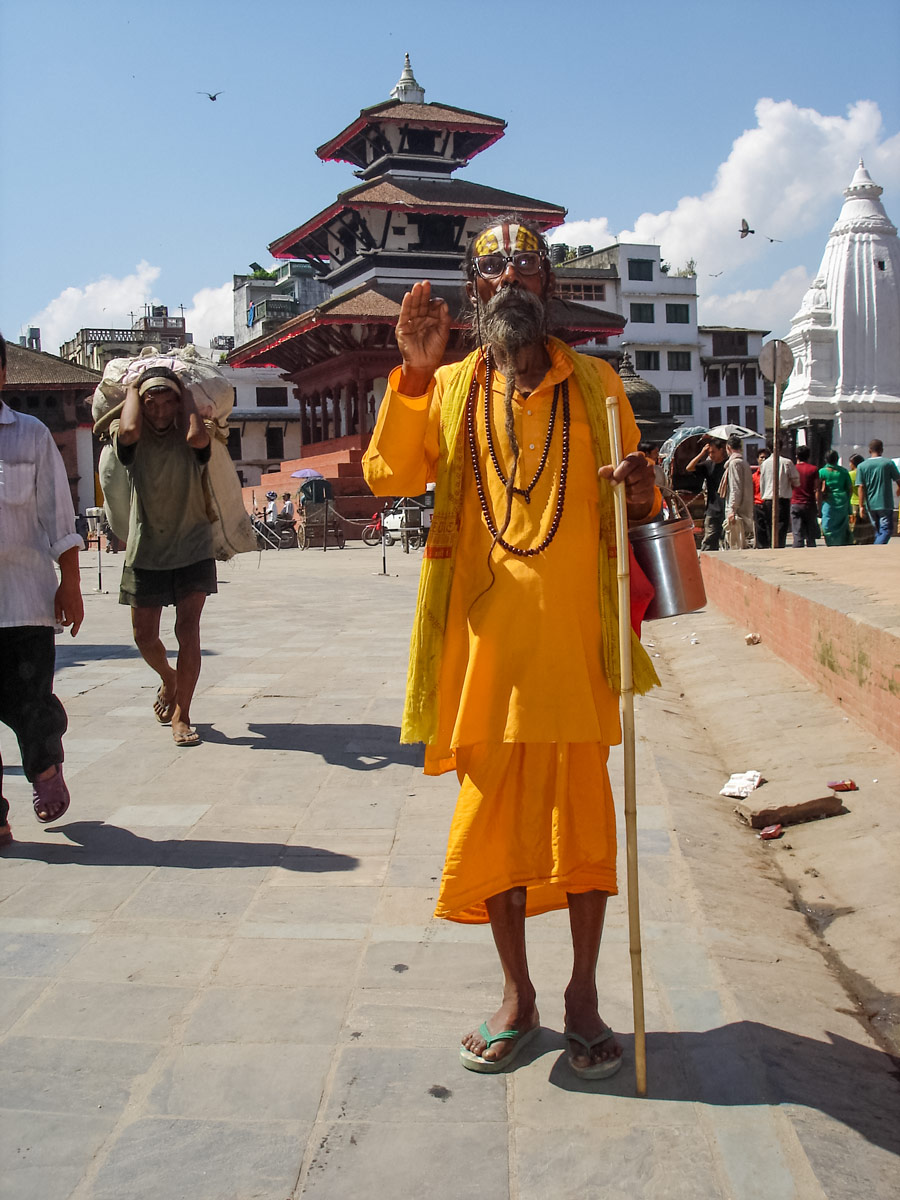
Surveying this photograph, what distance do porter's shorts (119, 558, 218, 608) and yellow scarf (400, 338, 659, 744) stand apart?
3.11 metres

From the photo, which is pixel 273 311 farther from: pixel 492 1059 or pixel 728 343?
pixel 492 1059

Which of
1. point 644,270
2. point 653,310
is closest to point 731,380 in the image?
point 653,310

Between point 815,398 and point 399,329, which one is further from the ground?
point 815,398

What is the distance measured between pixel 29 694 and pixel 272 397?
52.4 meters

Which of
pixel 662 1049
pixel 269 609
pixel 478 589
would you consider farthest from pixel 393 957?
pixel 269 609

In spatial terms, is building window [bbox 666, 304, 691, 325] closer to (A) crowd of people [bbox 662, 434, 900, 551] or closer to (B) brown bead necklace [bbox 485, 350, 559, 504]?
(A) crowd of people [bbox 662, 434, 900, 551]

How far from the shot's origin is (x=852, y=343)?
1185 inches

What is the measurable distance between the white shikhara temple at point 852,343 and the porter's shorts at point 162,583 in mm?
A: 26228

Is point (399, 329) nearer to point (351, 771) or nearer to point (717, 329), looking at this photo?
point (351, 771)

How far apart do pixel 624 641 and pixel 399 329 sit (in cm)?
95

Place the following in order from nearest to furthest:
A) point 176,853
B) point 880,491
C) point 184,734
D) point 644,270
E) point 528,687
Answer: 1. point 528,687
2. point 176,853
3. point 184,734
4. point 880,491
5. point 644,270

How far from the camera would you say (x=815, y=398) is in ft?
97.6

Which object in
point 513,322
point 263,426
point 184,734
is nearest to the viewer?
point 513,322

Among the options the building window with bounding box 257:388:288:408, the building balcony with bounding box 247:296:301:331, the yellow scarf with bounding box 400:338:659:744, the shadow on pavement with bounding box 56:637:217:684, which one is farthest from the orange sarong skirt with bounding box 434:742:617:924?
the building balcony with bounding box 247:296:301:331
